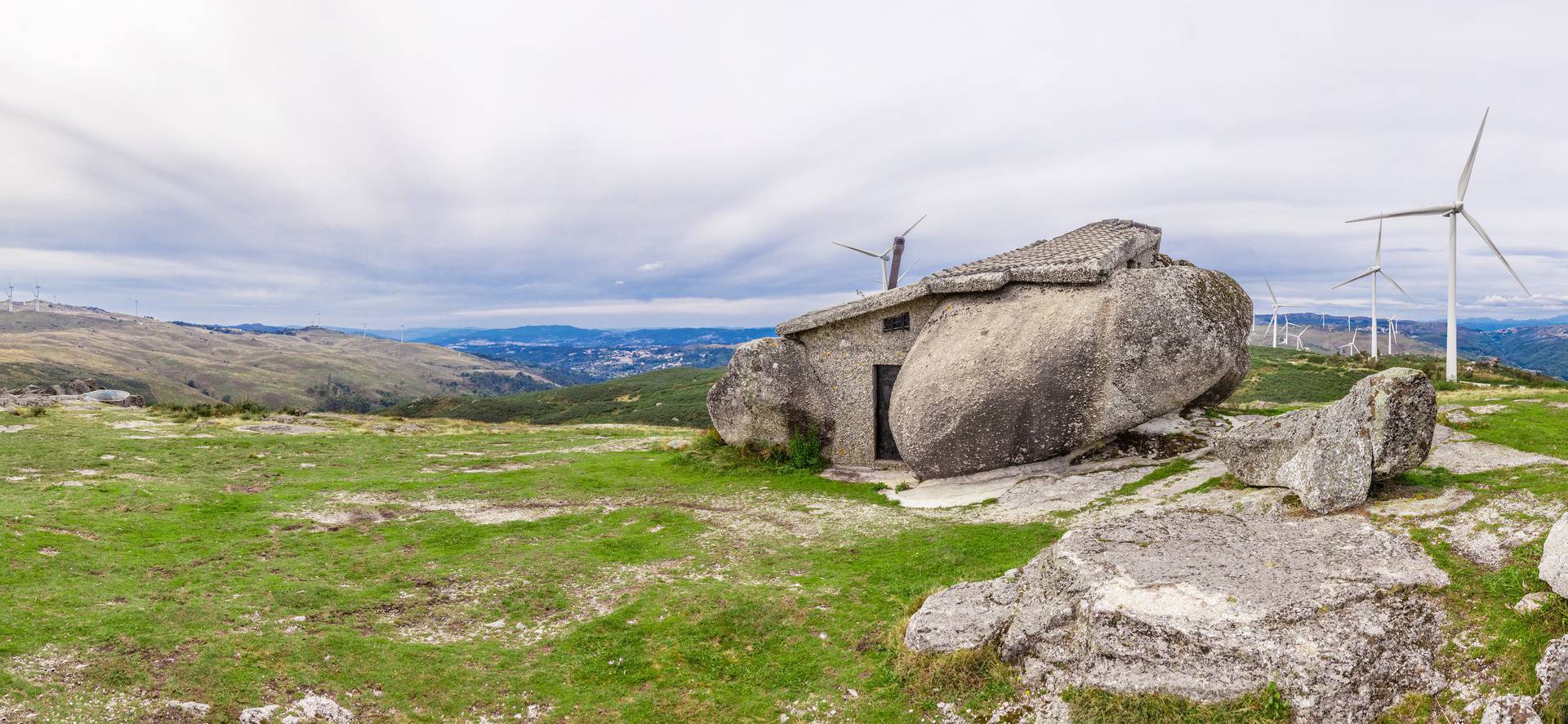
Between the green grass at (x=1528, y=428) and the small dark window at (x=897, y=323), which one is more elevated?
the small dark window at (x=897, y=323)

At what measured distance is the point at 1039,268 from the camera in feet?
59.6

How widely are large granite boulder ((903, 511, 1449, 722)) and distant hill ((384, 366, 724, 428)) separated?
271ft

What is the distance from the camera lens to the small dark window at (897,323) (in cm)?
2069

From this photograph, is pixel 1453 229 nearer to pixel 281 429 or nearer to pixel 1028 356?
pixel 1028 356

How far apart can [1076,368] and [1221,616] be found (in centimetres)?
963

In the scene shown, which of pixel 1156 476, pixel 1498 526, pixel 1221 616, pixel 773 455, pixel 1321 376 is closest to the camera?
pixel 1221 616

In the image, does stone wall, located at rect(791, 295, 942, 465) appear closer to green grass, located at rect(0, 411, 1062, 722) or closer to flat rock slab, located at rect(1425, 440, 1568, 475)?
green grass, located at rect(0, 411, 1062, 722)

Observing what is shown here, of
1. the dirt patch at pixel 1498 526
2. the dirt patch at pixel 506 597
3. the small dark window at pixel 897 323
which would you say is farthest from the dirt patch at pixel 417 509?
the dirt patch at pixel 1498 526

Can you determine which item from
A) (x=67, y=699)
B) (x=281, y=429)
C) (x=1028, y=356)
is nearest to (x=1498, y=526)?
(x=1028, y=356)

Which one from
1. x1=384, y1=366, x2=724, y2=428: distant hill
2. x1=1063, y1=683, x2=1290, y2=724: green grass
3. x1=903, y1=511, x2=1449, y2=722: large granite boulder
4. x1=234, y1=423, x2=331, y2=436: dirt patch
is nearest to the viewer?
x1=1063, y1=683, x2=1290, y2=724: green grass

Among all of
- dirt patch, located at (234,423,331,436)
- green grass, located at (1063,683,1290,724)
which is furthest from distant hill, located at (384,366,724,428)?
green grass, located at (1063,683,1290,724)

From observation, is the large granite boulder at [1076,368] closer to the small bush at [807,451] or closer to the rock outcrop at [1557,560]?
the small bush at [807,451]

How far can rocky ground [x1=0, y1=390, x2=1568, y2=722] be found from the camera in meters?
7.08

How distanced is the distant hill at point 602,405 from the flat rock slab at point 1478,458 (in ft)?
265
